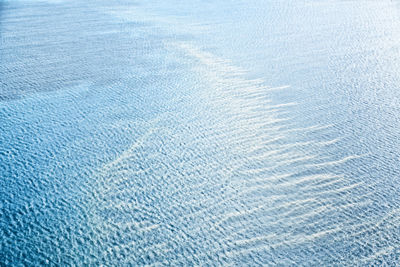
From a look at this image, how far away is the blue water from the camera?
0.65 meters

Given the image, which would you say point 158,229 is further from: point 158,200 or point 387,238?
point 387,238

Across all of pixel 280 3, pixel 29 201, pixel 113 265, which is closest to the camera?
pixel 113 265

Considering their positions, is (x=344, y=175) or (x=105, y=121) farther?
(x=105, y=121)

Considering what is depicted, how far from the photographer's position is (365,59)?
4.58 ft

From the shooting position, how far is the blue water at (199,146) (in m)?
0.65

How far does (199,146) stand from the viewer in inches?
35.9

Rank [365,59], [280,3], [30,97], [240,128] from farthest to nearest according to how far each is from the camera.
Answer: [280,3] → [365,59] → [30,97] → [240,128]

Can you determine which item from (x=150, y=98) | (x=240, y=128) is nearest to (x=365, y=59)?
(x=240, y=128)

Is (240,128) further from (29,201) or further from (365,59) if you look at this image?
(365,59)

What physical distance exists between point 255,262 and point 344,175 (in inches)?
13.0

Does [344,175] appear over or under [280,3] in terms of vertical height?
under

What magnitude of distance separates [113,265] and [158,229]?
0.10 meters

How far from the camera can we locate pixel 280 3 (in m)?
2.19

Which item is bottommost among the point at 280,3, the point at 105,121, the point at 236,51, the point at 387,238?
the point at 387,238
